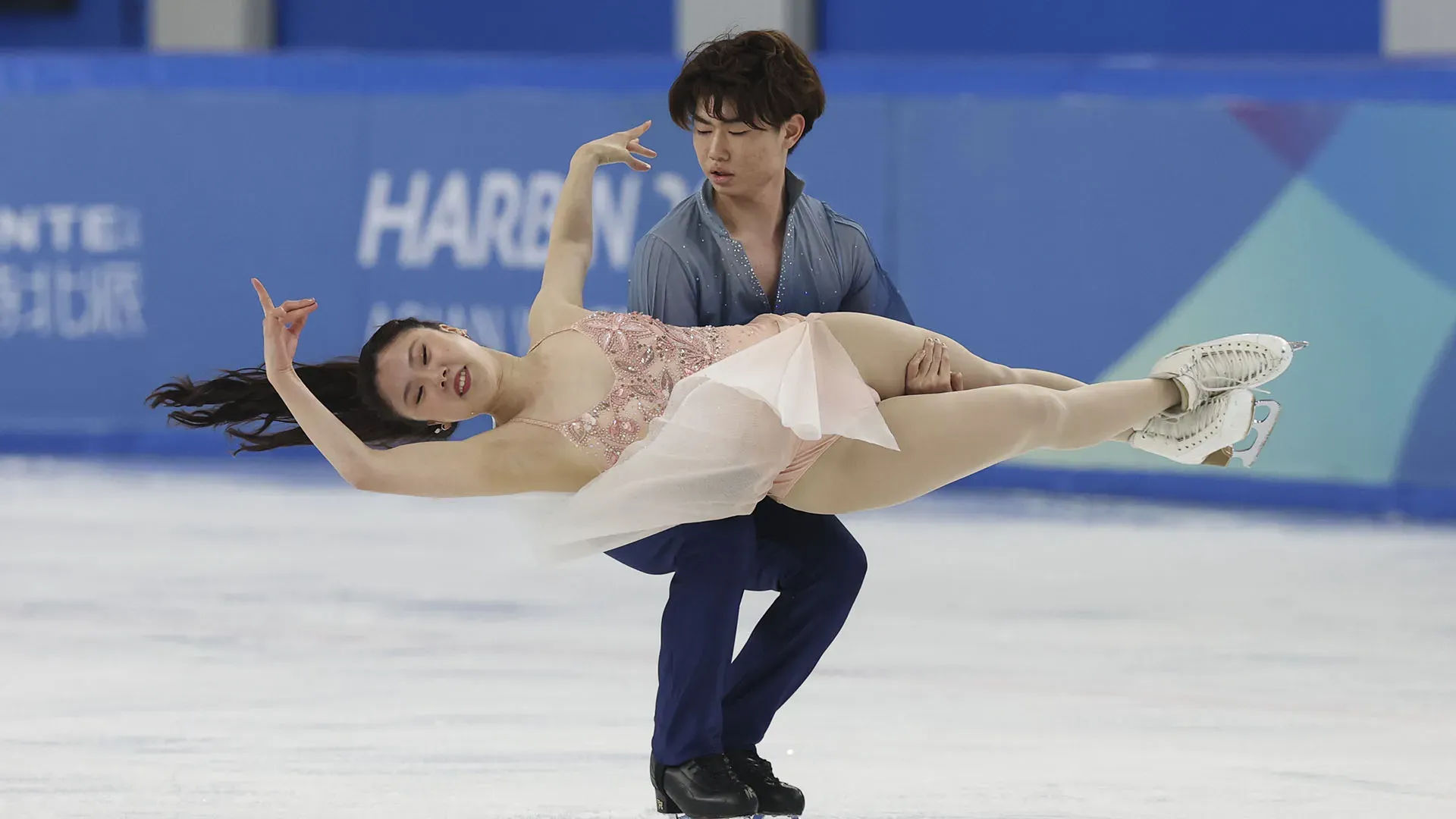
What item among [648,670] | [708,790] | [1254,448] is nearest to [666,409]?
[708,790]

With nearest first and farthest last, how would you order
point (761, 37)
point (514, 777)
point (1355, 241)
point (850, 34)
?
point (761, 37)
point (514, 777)
point (1355, 241)
point (850, 34)

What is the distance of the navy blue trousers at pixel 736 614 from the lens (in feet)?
8.89

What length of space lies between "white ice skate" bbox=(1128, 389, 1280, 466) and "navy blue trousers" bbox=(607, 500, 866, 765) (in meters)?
0.52

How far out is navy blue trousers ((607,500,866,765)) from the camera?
2.71 metres

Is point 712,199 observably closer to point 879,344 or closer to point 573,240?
point 573,240

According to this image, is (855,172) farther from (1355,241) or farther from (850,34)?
(850,34)

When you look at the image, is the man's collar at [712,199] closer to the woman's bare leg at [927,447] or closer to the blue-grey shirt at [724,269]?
the blue-grey shirt at [724,269]

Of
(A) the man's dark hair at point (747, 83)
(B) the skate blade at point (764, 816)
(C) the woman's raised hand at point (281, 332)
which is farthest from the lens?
(A) the man's dark hair at point (747, 83)

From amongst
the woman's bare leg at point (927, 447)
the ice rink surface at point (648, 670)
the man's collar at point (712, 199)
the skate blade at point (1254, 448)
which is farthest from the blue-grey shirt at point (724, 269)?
the skate blade at point (1254, 448)

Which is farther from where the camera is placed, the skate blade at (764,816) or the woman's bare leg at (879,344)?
the woman's bare leg at (879,344)

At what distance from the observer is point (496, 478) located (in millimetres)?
2738

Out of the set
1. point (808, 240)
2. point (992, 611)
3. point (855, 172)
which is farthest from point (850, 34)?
point (808, 240)

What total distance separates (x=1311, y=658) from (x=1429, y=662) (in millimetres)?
238

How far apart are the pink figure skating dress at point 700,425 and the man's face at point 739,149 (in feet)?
0.86
